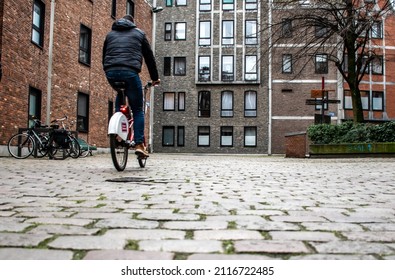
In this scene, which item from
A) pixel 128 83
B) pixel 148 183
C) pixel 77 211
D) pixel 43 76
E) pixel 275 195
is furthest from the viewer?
pixel 43 76

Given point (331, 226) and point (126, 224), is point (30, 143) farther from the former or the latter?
point (331, 226)

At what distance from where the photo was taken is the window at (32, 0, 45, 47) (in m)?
14.0

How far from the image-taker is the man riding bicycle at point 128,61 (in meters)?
5.88

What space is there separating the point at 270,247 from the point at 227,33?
34160 millimetres

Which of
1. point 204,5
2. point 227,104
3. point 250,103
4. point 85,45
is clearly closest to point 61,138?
point 85,45

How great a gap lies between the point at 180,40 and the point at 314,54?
18.5 meters

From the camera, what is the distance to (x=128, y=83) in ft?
19.4

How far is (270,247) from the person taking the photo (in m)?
Result: 1.81

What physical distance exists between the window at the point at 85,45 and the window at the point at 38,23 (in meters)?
3.09

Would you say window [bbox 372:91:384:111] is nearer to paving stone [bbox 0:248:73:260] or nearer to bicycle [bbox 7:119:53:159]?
bicycle [bbox 7:119:53:159]

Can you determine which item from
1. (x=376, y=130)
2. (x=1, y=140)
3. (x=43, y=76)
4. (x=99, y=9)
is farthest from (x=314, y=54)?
(x=1, y=140)

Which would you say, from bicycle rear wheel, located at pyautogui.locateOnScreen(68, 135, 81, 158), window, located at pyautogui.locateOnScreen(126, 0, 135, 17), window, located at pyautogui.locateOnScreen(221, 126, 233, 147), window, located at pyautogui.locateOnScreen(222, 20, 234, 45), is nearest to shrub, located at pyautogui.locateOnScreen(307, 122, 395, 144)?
bicycle rear wheel, located at pyautogui.locateOnScreen(68, 135, 81, 158)

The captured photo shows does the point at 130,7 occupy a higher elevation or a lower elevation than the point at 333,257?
higher
